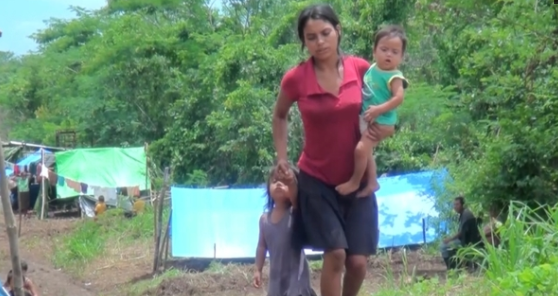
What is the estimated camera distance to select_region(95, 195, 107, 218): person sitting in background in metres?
23.3

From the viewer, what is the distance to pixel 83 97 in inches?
1142

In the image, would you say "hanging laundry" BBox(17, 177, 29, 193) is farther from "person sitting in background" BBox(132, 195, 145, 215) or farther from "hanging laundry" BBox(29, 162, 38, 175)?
"person sitting in background" BBox(132, 195, 145, 215)

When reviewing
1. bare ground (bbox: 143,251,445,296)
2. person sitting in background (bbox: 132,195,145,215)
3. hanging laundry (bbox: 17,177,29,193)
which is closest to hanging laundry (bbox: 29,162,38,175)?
hanging laundry (bbox: 17,177,29,193)

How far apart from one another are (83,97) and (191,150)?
25.2 feet

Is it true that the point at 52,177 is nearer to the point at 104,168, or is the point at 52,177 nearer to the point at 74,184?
the point at 74,184

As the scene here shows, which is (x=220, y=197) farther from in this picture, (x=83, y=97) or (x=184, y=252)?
(x=83, y=97)

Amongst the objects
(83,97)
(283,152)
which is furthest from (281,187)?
(83,97)

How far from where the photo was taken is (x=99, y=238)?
20297 millimetres

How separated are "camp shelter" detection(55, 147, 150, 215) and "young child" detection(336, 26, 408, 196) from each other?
795 inches

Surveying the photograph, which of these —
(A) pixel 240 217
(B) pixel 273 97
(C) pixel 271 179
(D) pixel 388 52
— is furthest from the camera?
(B) pixel 273 97

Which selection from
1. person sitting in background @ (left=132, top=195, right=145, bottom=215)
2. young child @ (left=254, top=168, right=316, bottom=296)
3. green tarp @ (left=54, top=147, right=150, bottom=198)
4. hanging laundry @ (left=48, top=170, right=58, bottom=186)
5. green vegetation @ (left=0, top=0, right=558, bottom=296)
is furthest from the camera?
hanging laundry @ (left=48, top=170, right=58, bottom=186)

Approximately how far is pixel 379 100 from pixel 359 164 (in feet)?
1.01

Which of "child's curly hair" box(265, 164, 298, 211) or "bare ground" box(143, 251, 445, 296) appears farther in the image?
"bare ground" box(143, 251, 445, 296)

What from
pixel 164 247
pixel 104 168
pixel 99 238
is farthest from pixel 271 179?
pixel 104 168
